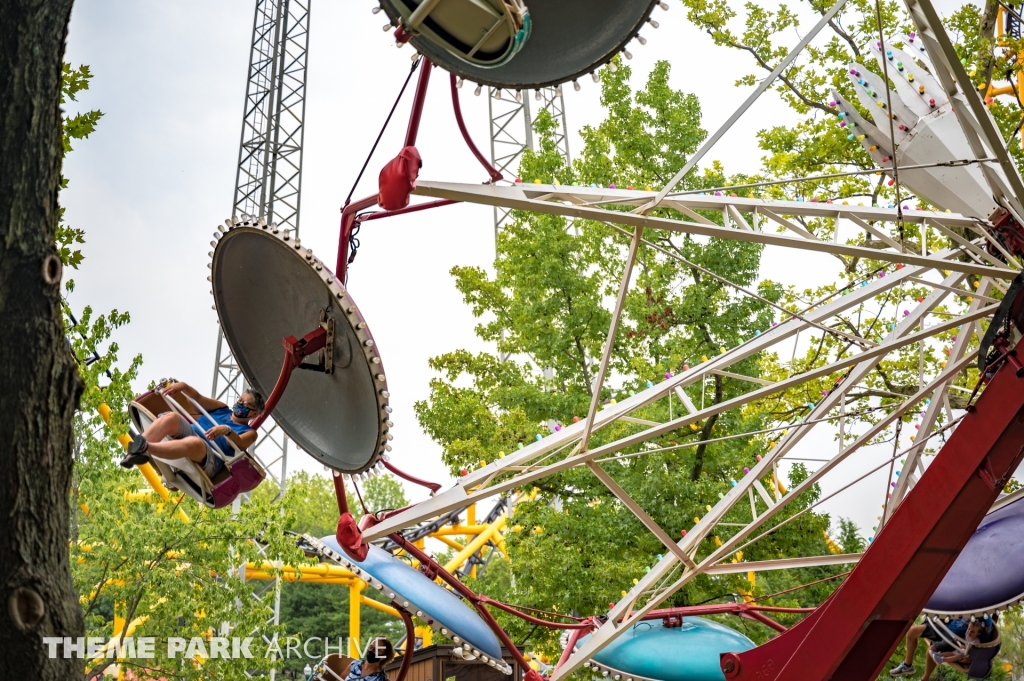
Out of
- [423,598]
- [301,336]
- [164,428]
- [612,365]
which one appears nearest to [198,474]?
[164,428]

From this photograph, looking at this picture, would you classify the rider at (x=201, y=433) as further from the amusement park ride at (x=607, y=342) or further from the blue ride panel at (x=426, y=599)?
the blue ride panel at (x=426, y=599)

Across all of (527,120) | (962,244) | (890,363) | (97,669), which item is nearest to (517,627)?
(97,669)

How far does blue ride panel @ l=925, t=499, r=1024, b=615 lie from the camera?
10.2m

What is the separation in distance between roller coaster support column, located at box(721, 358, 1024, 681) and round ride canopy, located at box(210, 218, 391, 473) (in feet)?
12.5

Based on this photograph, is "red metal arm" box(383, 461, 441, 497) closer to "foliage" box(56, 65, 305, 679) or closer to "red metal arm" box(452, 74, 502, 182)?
"red metal arm" box(452, 74, 502, 182)

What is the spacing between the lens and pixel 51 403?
373 centimetres

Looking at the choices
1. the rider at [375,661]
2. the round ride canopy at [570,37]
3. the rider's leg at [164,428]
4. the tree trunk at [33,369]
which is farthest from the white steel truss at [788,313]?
the tree trunk at [33,369]

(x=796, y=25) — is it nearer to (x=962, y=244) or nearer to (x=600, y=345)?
(x=600, y=345)

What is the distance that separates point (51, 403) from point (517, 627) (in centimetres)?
1456

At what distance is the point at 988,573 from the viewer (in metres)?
10.5

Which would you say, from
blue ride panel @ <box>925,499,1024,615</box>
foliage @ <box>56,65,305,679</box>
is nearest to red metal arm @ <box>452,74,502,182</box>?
blue ride panel @ <box>925,499,1024,615</box>

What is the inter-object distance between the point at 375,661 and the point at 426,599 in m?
1.60

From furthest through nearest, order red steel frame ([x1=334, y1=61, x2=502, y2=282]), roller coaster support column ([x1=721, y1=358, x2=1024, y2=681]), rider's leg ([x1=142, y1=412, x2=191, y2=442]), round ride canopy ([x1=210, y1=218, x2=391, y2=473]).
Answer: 1. roller coaster support column ([x1=721, y1=358, x2=1024, y2=681])
2. red steel frame ([x1=334, y1=61, x2=502, y2=282])
3. round ride canopy ([x1=210, y1=218, x2=391, y2=473])
4. rider's leg ([x1=142, y1=412, x2=191, y2=442])

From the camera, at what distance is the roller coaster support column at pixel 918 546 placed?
741cm
